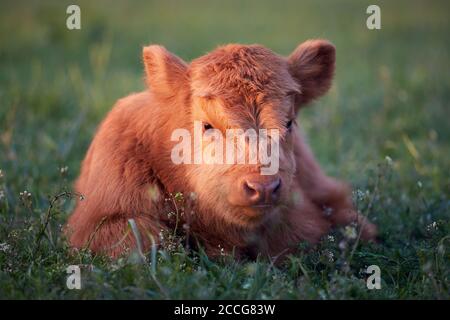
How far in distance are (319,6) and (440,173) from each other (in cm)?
1253

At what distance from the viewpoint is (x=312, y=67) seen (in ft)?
19.1

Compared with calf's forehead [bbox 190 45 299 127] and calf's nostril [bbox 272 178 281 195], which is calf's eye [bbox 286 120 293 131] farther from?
calf's nostril [bbox 272 178 281 195]

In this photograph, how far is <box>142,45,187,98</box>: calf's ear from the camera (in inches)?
215

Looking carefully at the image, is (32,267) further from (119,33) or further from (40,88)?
(119,33)

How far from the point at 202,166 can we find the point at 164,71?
2.77 feet

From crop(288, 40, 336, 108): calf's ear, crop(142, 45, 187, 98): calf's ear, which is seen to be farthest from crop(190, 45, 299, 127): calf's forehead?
crop(288, 40, 336, 108): calf's ear

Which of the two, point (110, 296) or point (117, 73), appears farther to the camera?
point (117, 73)

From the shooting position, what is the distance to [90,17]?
45.0ft

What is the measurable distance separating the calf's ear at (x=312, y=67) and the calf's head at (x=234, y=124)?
0.16 m

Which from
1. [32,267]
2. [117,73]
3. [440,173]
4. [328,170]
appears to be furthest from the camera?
[117,73]

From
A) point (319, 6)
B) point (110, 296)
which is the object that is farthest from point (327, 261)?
point (319, 6)

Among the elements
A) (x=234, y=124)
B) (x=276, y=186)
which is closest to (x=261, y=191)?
(x=276, y=186)

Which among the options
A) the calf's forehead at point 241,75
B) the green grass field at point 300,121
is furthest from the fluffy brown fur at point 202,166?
the green grass field at point 300,121
